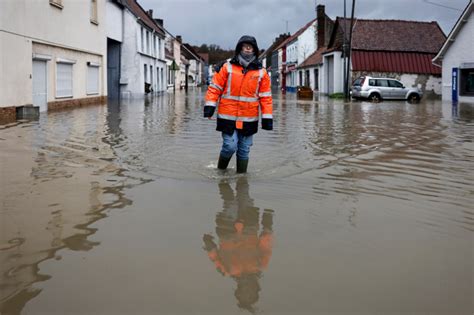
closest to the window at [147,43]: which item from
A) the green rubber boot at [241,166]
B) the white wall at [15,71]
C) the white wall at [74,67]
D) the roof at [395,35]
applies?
the white wall at [74,67]

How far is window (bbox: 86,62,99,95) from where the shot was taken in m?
25.9

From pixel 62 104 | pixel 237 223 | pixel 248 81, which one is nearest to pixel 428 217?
pixel 237 223

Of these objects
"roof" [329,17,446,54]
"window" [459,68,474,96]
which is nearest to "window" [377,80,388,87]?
"window" [459,68,474,96]

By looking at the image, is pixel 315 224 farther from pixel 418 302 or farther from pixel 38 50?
pixel 38 50

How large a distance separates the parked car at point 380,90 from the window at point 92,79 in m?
15.8

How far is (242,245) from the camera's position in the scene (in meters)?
4.20

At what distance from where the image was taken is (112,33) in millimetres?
31609

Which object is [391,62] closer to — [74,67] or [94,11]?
[94,11]

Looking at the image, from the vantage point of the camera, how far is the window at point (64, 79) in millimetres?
21656

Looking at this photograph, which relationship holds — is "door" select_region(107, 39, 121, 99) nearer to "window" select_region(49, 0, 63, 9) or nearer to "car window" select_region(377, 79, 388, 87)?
"window" select_region(49, 0, 63, 9)

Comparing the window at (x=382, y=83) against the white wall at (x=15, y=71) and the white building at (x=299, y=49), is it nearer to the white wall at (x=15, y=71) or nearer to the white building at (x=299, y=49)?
the white wall at (x=15, y=71)

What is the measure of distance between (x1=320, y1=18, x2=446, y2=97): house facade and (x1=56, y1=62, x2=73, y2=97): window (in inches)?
884

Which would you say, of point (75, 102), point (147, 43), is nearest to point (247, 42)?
point (75, 102)

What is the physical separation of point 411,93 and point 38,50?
23.6m
